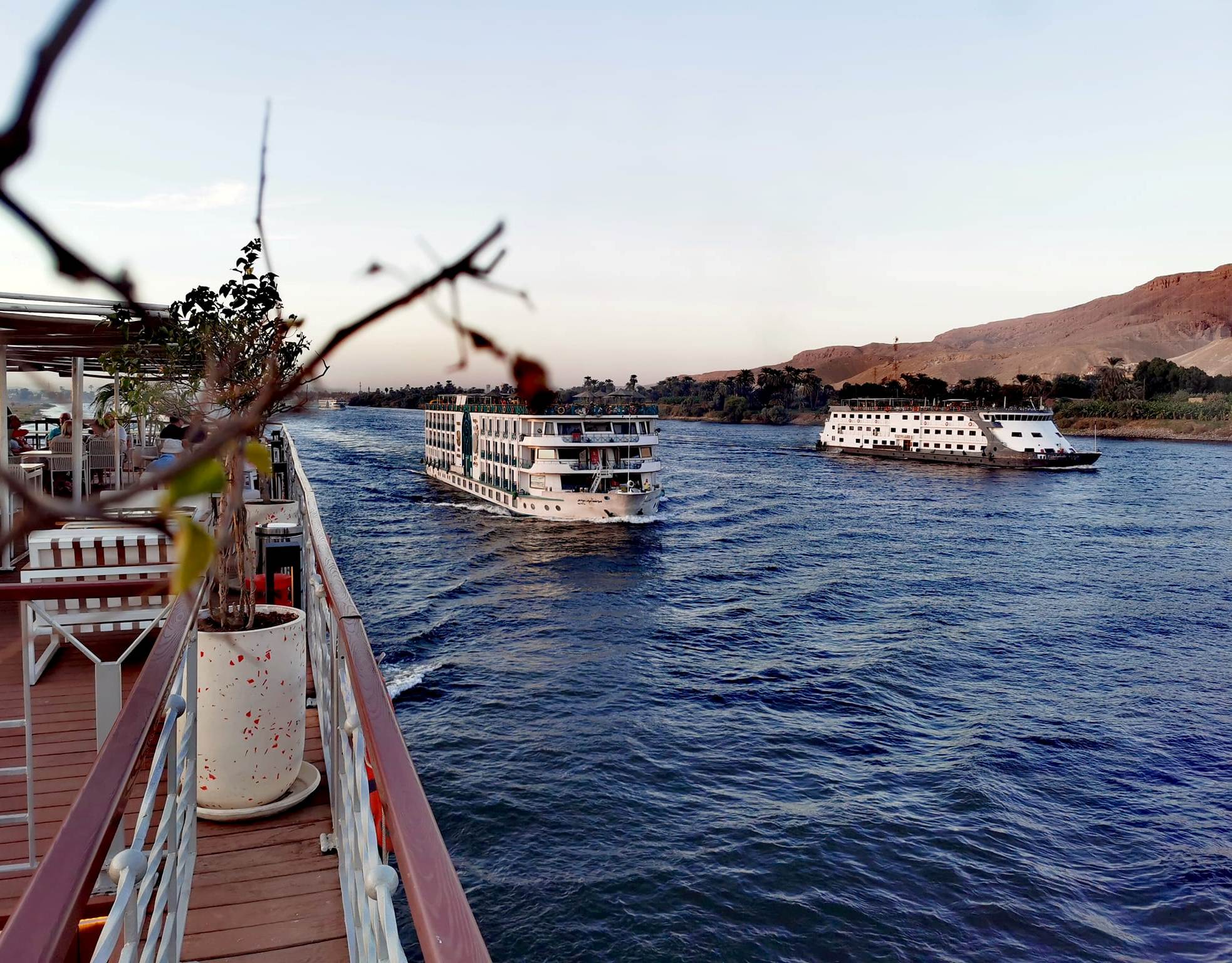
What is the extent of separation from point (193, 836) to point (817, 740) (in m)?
13.4

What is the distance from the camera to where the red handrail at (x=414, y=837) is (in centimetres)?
136

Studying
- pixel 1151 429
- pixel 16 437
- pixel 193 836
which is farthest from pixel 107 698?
pixel 1151 429

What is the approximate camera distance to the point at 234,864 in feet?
12.2

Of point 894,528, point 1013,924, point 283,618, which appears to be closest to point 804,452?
point 894,528

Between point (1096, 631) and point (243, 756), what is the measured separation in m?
24.2

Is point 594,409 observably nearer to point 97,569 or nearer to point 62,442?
point 62,442

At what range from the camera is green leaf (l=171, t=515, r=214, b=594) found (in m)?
0.48

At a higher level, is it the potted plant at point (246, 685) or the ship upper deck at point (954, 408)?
the ship upper deck at point (954, 408)

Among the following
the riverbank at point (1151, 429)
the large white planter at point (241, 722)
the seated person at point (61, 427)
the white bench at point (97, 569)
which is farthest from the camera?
the riverbank at point (1151, 429)

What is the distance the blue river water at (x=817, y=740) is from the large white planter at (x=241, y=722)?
2.54 m

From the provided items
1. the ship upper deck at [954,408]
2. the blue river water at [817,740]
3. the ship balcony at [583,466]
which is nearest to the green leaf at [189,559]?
the blue river water at [817,740]

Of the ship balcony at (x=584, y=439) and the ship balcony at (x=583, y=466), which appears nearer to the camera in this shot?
the ship balcony at (x=584, y=439)

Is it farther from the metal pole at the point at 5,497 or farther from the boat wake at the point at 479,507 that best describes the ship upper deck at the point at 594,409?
the metal pole at the point at 5,497

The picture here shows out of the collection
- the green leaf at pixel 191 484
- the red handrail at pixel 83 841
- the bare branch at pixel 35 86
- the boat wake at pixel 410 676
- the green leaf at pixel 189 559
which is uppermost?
the bare branch at pixel 35 86
